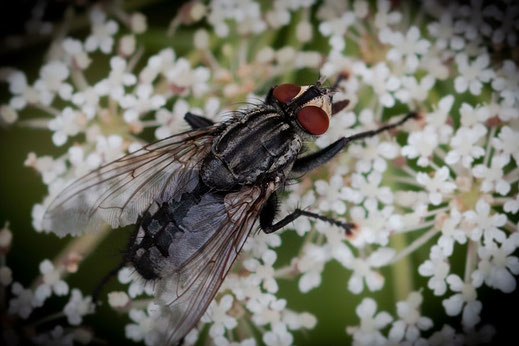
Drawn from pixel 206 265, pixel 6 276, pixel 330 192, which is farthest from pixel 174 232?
pixel 6 276

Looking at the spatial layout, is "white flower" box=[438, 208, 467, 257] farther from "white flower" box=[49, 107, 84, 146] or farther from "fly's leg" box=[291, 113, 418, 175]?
"white flower" box=[49, 107, 84, 146]

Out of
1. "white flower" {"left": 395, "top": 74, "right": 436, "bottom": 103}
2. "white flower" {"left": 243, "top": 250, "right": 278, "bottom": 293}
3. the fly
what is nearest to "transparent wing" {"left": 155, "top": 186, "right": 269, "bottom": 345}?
the fly

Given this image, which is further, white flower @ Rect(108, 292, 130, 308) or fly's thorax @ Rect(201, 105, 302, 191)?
white flower @ Rect(108, 292, 130, 308)

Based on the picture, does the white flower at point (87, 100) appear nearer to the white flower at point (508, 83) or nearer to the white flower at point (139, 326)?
the white flower at point (139, 326)

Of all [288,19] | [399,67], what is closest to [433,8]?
[399,67]

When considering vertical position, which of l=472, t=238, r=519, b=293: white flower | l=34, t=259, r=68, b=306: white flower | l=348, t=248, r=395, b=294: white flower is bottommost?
l=472, t=238, r=519, b=293: white flower

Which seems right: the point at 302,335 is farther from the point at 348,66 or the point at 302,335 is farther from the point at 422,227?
the point at 348,66

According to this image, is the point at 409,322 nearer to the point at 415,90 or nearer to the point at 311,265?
the point at 311,265
